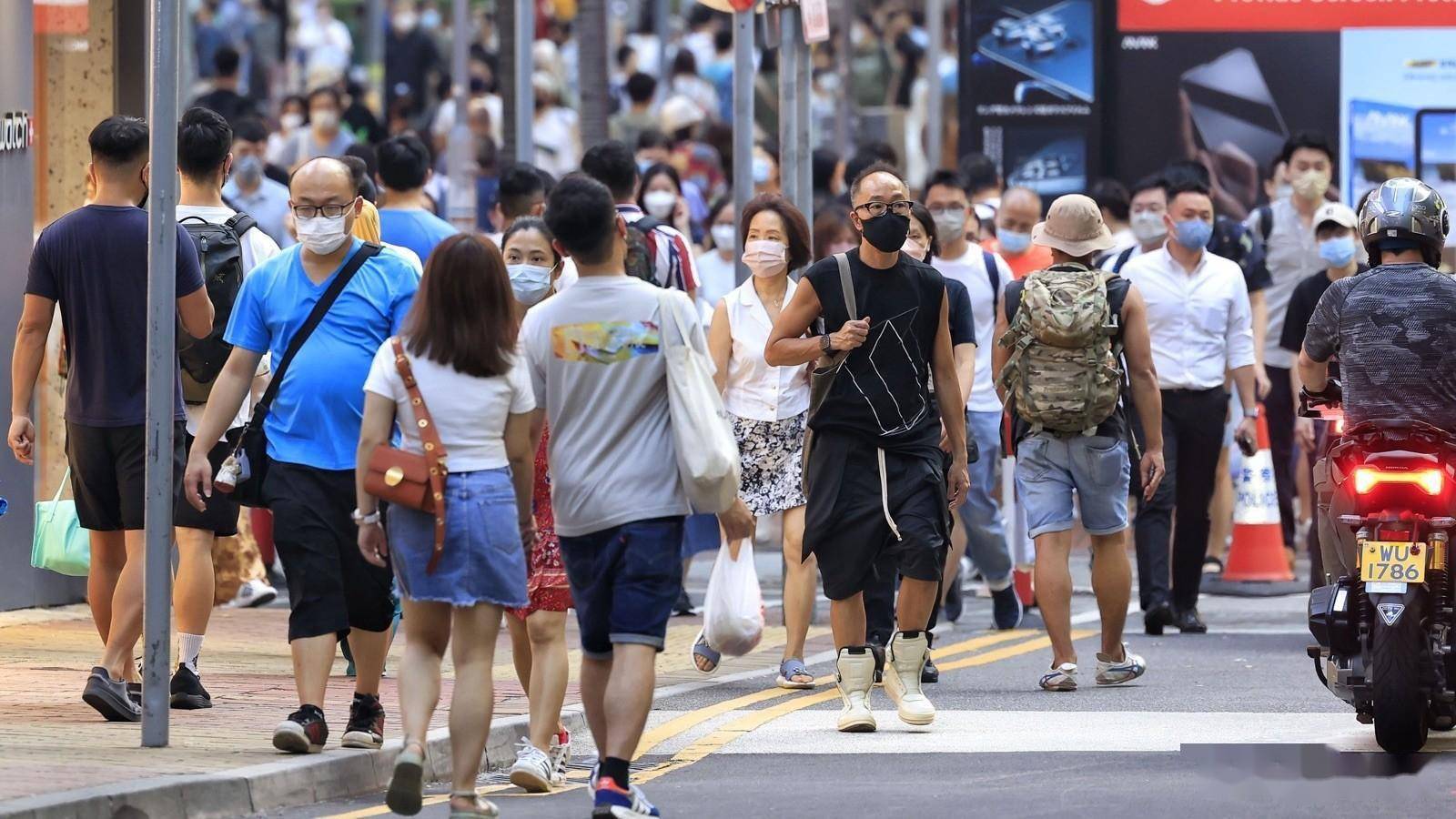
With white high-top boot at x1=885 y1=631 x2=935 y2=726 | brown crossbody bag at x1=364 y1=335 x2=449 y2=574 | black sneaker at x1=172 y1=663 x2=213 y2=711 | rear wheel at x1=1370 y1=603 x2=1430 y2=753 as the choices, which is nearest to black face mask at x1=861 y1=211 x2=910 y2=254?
white high-top boot at x1=885 y1=631 x2=935 y2=726

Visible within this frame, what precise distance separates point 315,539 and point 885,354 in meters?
2.23

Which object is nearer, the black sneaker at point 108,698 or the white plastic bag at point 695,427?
the white plastic bag at point 695,427

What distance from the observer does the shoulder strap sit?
8820mm

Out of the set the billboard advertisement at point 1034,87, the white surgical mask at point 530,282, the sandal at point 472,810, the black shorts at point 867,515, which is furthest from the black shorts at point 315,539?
the billboard advertisement at point 1034,87

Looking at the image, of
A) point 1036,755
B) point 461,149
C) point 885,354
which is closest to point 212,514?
point 885,354

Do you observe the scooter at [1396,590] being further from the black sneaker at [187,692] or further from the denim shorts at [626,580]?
the black sneaker at [187,692]

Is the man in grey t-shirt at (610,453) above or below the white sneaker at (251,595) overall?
above

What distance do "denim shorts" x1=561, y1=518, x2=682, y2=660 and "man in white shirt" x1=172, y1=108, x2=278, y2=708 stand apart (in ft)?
7.13

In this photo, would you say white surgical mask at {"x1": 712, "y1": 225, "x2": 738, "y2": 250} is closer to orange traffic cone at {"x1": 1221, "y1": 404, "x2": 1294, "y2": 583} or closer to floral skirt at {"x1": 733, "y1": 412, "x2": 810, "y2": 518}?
orange traffic cone at {"x1": 1221, "y1": 404, "x2": 1294, "y2": 583}

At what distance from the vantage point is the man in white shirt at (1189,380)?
43.1 ft

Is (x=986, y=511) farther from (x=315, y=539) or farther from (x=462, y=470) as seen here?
(x=462, y=470)

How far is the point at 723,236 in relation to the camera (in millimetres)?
15617

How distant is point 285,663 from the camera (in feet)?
37.7

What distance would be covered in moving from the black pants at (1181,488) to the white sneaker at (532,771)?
202 inches
